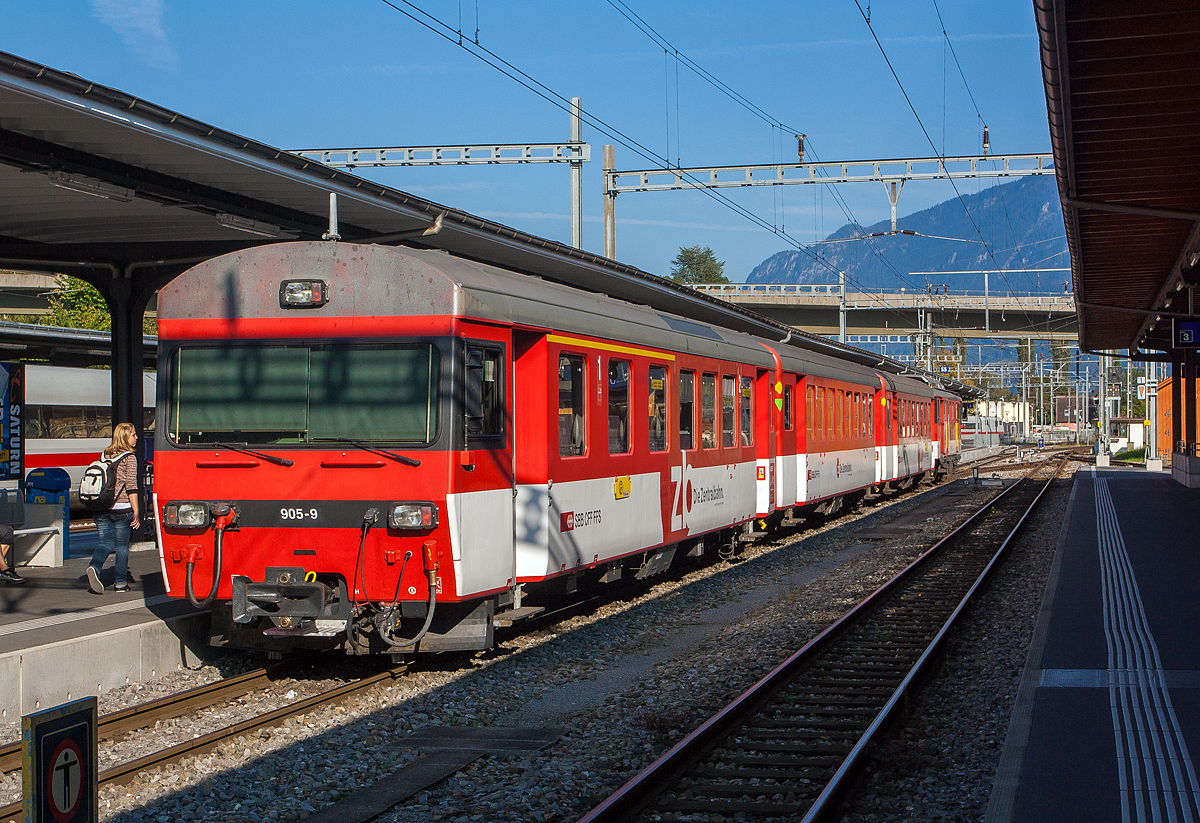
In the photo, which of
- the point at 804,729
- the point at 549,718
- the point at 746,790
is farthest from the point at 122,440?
the point at 746,790

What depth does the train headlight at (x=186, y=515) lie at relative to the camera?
26.4 feet

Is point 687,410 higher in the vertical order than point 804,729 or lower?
higher

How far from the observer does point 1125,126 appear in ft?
35.5

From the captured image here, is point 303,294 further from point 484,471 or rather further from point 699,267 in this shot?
point 699,267

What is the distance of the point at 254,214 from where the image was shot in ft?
39.1

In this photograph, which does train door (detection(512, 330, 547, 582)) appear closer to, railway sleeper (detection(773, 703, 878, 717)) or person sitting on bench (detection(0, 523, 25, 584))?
railway sleeper (detection(773, 703, 878, 717))

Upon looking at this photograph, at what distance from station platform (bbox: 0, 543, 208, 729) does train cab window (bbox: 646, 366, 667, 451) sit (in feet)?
14.6

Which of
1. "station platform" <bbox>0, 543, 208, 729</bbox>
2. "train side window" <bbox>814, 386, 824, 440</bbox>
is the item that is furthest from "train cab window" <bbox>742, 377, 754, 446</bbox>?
"station platform" <bbox>0, 543, 208, 729</bbox>

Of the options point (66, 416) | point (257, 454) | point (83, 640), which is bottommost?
point (83, 640)

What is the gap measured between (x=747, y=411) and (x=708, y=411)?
6.49 feet

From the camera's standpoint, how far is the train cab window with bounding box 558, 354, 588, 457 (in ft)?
30.3

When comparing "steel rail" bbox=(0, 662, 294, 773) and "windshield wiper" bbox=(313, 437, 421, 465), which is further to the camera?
"windshield wiper" bbox=(313, 437, 421, 465)

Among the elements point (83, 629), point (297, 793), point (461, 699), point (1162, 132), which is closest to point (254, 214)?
point (83, 629)

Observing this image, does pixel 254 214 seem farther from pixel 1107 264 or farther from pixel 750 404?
pixel 1107 264
